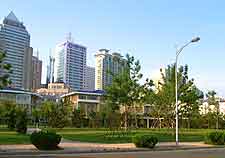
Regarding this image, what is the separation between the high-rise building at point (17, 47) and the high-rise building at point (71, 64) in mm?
25257

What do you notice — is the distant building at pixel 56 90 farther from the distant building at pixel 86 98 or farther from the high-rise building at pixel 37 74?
the distant building at pixel 86 98

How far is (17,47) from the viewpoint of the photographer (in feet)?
364

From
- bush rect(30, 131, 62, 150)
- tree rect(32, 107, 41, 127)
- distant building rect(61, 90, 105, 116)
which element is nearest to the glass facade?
tree rect(32, 107, 41, 127)

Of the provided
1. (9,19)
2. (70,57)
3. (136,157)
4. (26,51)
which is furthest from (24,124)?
(70,57)

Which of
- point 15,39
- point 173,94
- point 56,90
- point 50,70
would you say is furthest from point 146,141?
point 50,70

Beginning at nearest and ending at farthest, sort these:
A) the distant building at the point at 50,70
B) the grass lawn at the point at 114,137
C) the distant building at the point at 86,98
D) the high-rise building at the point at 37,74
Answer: the grass lawn at the point at 114,137 < the distant building at the point at 86,98 < the high-rise building at the point at 37,74 < the distant building at the point at 50,70

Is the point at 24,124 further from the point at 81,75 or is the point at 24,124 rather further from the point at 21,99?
the point at 81,75

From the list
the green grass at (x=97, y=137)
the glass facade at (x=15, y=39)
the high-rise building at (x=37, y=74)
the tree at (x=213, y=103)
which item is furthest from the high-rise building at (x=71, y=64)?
the green grass at (x=97, y=137)

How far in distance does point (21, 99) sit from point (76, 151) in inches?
3883

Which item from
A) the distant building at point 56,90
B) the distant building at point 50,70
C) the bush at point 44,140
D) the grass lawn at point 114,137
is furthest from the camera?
the distant building at point 50,70

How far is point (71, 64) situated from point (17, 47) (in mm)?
58126

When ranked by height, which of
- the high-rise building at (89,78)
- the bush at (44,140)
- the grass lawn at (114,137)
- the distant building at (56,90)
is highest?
the high-rise building at (89,78)

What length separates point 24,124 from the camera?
128 feet

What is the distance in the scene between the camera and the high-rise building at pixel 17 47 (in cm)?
9744
